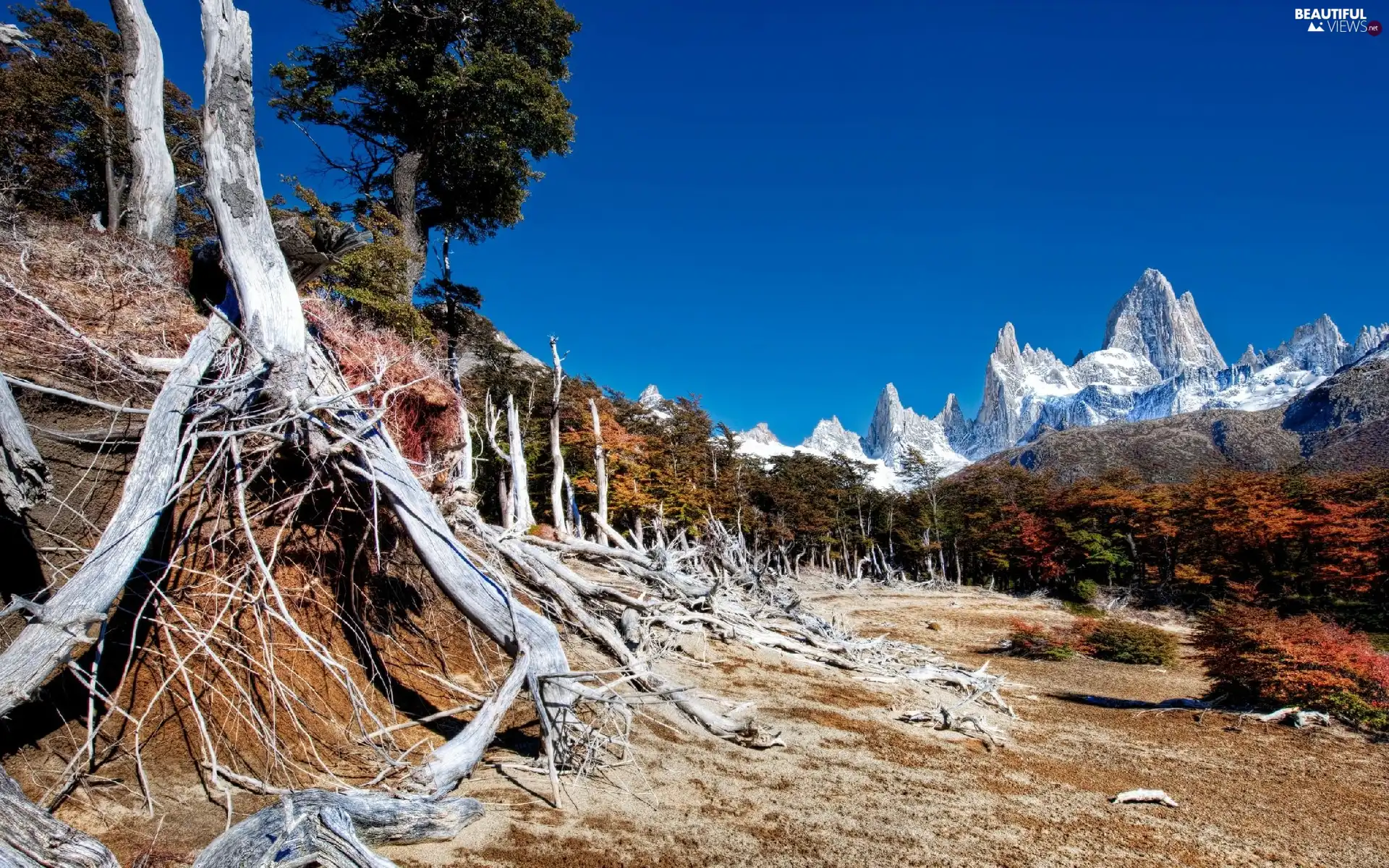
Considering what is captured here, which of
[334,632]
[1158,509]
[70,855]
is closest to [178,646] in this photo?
[334,632]

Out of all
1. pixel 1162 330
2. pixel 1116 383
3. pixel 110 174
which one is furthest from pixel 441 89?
pixel 1162 330

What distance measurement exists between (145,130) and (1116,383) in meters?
207

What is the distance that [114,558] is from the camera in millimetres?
2391

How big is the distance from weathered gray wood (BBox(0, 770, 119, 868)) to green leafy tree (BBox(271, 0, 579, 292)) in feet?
33.5

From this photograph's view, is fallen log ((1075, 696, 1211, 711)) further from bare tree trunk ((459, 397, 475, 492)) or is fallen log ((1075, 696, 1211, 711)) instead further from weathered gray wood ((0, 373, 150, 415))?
weathered gray wood ((0, 373, 150, 415))

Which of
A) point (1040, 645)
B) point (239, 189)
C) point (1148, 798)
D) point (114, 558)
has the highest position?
point (239, 189)

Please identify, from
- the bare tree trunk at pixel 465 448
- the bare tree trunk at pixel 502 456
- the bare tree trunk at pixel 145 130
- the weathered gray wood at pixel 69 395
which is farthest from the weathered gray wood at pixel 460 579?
the bare tree trunk at pixel 145 130

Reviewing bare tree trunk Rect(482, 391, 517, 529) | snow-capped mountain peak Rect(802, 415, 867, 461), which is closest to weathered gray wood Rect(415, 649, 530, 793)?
bare tree trunk Rect(482, 391, 517, 529)

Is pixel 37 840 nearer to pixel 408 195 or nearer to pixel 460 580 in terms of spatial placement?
pixel 460 580

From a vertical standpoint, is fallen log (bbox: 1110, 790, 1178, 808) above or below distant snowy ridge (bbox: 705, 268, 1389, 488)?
below

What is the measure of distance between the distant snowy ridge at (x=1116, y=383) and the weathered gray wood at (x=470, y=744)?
139324mm

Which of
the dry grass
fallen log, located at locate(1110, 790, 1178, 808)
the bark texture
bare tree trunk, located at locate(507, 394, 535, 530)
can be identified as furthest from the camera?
the bark texture

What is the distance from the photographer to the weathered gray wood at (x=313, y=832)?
1896mm

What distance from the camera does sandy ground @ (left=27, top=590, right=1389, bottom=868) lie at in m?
3.04
